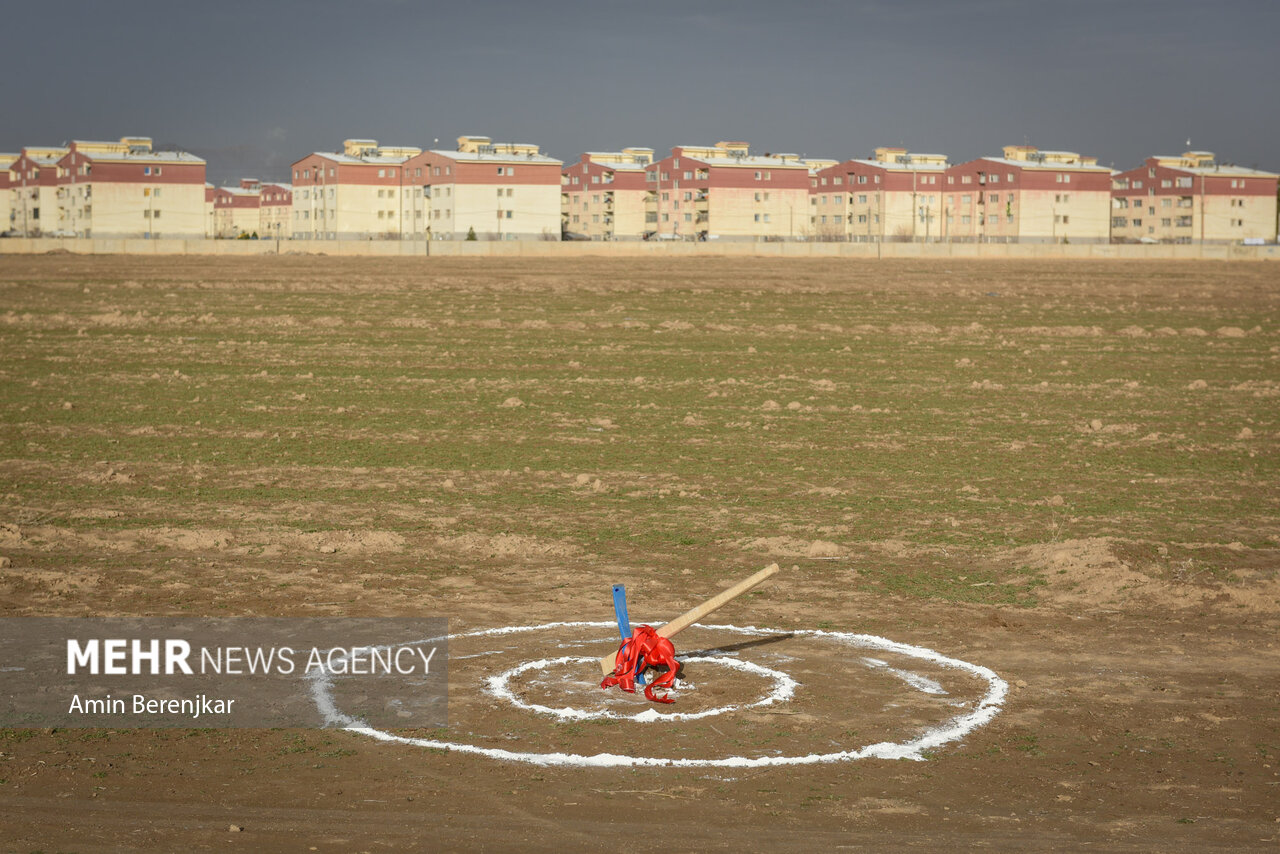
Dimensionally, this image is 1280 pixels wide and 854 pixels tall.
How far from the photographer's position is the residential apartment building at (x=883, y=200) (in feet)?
483

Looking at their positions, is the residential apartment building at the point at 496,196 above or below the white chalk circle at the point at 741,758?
above

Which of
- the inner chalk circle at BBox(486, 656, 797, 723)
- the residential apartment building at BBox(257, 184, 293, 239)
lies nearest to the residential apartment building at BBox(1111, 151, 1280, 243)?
the residential apartment building at BBox(257, 184, 293, 239)

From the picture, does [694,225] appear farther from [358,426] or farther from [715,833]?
[715,833]

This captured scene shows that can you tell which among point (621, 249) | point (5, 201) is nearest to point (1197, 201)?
point (621, 249)

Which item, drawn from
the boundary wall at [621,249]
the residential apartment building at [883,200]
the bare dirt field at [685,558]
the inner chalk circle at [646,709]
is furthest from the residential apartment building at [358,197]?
the inner chalk circle at [646,709]

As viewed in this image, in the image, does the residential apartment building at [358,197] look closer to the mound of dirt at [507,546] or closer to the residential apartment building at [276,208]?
the residential apartment building at [276,208]

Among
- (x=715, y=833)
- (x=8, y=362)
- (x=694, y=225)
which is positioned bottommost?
(x=715, y=833)

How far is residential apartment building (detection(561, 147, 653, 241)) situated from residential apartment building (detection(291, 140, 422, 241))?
18.9 m

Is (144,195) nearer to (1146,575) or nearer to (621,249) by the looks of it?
(621,249)

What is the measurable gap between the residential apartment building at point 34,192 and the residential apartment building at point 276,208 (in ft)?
115

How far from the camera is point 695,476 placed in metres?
17.4

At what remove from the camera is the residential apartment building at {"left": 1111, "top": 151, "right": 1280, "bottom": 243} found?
153 meters

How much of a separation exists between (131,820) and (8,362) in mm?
23654

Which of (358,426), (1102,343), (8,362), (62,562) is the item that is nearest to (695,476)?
(358,426)
